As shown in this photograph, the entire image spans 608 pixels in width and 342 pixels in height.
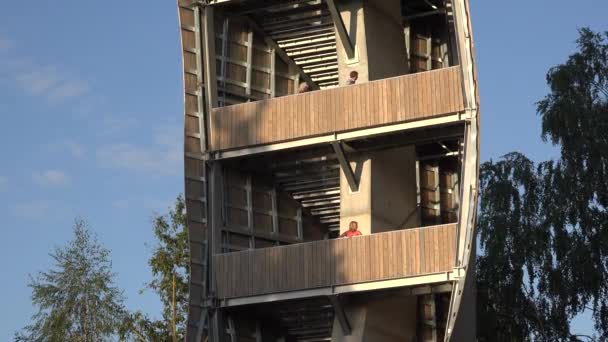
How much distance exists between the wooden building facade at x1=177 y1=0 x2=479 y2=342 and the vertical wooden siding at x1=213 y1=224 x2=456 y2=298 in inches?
1.3

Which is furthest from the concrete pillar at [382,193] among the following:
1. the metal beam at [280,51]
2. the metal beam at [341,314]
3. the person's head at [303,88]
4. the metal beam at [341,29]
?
the metal beam at [280,51]

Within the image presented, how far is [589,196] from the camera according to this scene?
43.4 meters

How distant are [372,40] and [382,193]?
3802mm

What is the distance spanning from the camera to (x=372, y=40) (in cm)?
3469

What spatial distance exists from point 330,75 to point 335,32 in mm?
2233

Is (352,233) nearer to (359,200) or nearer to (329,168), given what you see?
(359,200)

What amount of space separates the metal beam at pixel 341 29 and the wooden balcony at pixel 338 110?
1.24 metres

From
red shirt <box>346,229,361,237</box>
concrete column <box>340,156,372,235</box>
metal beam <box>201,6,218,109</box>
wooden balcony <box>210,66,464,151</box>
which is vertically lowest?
red shirt <box>346,229,361,237</box>

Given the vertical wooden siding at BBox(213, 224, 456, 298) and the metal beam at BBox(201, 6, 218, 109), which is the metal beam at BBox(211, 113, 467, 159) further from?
the vertical wooden siding at BBox(213, 224, 456, 298)

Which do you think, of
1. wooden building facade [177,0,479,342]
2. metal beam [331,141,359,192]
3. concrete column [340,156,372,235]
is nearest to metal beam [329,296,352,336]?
wooden building facade [177,0,479,342]

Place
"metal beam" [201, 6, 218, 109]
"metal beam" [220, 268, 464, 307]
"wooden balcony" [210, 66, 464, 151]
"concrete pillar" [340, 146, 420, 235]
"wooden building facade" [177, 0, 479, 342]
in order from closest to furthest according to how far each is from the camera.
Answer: "metal beam" [220, 268, 464, 307] < "wooden building facade" [177, 0, 479, 342] < "wooden balcony" [210, 66, 464, 151] < "concrete pillar" [340, 146, 420, 235] < "metal beam" [201, 6, 218, 109]

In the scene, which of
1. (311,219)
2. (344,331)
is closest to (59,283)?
(311,219)

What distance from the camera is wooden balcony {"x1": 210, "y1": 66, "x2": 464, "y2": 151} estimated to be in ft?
106

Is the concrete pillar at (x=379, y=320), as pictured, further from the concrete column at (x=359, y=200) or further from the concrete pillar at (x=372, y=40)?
the concrete pillar at (x=372, y=40)
